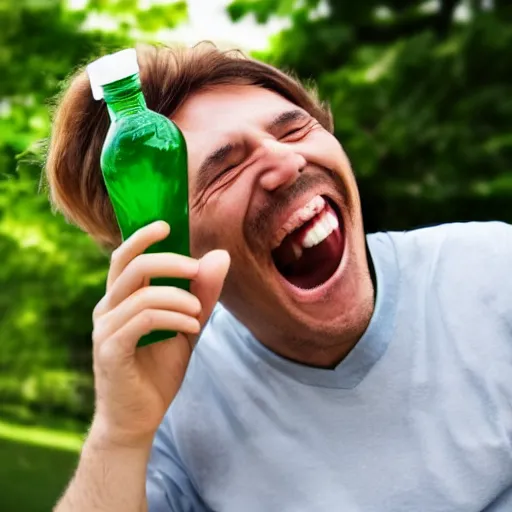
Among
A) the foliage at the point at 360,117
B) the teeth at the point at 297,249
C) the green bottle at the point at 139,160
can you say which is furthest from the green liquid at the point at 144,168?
the foliage at the point at 360,117

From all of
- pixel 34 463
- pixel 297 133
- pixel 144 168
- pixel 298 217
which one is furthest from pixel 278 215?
pixel 34 463

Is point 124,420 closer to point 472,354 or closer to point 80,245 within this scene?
point 472,354

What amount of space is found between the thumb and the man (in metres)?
0.17

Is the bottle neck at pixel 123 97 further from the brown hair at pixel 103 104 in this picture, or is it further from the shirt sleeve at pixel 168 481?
the shirt sleeve at pixel 168 481

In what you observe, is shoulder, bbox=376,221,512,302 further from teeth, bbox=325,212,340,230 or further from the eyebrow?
the eyebrow

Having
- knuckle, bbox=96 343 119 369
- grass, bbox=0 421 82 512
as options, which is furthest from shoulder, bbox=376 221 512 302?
grass, bbox=0 421 82 512

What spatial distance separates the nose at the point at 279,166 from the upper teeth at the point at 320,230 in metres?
0.07

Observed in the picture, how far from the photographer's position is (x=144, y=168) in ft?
2.77

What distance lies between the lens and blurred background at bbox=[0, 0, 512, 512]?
302 cm

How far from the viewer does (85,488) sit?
95cm

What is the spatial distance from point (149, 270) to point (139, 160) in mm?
115

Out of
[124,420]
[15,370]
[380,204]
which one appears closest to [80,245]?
[15,370]

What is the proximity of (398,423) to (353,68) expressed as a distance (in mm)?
3205

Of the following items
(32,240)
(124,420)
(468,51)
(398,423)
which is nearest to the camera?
(124,420)
